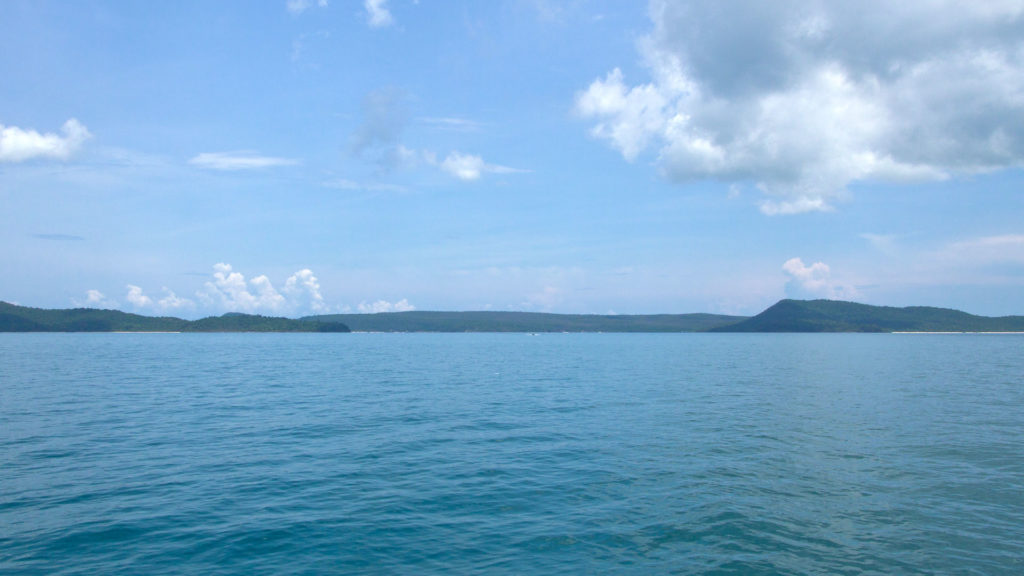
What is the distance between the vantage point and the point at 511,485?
942 inches

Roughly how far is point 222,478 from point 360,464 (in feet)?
18.6

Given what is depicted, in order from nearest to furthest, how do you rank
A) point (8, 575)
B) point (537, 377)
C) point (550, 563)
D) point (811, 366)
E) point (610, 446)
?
1. point (8, 575)
2. point (550, 563)
3. point (610, 446)
4. point (537, 377)
5. point (811, 366)

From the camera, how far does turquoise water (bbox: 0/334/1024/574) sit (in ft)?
55.4

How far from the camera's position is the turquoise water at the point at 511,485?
664 inches

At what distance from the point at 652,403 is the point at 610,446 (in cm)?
1742

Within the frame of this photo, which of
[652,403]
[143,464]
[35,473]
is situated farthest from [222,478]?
[652,403]

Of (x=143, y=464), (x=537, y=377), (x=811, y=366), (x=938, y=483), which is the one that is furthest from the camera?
(x=811, y=366)

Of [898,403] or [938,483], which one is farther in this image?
[898,403]

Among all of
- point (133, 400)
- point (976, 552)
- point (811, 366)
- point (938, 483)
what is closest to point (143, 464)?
point (133, 400)

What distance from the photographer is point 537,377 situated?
72.2 meters

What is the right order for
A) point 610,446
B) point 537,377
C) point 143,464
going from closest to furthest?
point 143,464, point 610,446, point 537,377

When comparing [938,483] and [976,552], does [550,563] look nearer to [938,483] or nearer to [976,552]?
[976,552]

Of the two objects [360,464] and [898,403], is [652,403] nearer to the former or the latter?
[898,403]

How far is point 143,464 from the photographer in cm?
2708
